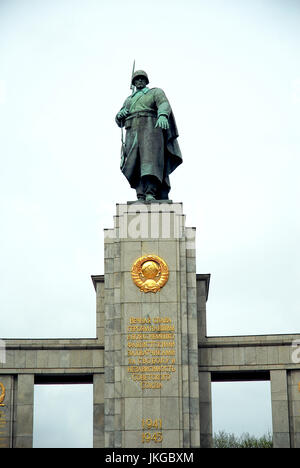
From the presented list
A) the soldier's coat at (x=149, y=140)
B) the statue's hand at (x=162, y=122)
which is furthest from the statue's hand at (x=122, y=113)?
the statue's hand at (x=162, y=122)

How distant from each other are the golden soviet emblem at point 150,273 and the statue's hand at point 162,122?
401cm

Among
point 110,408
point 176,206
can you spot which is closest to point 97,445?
point 110,408

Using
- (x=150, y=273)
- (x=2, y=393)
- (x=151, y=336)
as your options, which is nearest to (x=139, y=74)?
(x=150, y=273)

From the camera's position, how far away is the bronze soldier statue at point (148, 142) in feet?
102

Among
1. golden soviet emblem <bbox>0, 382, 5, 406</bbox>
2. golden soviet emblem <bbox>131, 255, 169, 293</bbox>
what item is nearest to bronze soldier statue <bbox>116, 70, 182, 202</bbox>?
golden soviet emblem <bbox>131, 255, 169, 293</bbox>

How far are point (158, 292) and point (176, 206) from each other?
9.20ft

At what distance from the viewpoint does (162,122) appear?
30547 millimetres

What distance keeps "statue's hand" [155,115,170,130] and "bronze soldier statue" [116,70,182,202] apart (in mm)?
35

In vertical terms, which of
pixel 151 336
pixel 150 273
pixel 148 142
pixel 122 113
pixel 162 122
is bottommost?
pixel 151 336

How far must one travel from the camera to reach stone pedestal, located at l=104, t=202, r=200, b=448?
28.4 meters

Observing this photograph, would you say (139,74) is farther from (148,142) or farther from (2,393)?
(2,393)

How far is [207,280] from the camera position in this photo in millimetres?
31328

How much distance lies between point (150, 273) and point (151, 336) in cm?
187
